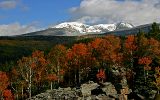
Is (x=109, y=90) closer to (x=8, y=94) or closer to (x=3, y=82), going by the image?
(x=8, y=94)

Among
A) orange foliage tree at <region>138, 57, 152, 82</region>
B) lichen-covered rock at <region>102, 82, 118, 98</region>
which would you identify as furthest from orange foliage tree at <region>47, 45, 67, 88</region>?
lichen-covered rock at <region>102, 82, 118, 98</region>

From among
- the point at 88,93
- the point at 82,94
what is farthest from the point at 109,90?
the point at 82,94

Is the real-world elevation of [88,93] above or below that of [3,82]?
above

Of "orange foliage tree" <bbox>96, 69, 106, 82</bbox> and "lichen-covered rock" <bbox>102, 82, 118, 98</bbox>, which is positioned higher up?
"orange foliage tree" <bbox>96, 69, 106, 82</bbox>

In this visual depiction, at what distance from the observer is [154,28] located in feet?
521

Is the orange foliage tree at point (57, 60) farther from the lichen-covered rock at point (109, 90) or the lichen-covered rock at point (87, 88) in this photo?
the lichen-covered rock at point (109, 90)

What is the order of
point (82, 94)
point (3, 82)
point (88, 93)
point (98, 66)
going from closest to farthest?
point (82, 94) → point (88, 93) → point (98, 66) → point (3, 82)

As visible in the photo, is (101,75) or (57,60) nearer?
(101,75)

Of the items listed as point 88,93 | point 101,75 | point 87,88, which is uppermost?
point 101,75

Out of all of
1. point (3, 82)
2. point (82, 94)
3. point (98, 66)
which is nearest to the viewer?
point (82, 94)

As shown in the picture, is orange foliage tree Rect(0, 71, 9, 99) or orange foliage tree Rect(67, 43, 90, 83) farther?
orange foliage tree Rect(67, 43, 90, 83)

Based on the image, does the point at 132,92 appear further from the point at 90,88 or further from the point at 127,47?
the point at 127,47

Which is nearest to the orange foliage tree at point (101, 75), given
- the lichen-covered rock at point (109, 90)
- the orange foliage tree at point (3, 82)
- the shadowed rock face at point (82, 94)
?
the shadowed rock face at point (82, 94)

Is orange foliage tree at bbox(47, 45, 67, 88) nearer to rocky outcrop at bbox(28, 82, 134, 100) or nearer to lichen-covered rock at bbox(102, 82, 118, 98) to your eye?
rocky outcrop at bbox(28, 82, 134, 100)
